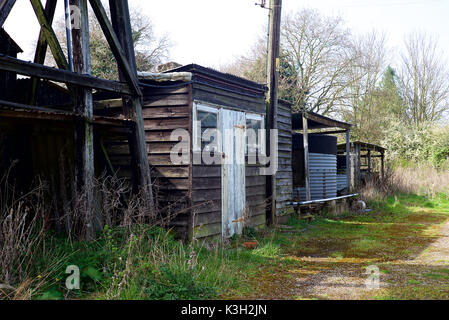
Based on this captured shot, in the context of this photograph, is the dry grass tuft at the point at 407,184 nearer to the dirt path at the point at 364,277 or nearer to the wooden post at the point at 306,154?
the wooden post at the point at 306,154

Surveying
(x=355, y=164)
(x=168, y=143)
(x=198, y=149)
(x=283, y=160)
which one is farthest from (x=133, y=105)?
(x=355, y=164)

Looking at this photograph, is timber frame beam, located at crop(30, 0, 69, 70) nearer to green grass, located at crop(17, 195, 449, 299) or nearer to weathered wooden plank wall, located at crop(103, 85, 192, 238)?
weathered wooden plank wall, located at crop(103, 85, 192, 238)

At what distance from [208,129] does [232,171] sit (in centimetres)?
126

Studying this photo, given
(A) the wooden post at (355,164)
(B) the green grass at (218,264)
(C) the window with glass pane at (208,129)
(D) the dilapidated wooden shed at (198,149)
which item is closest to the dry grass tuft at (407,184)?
(A) the wooden post at (355,164)

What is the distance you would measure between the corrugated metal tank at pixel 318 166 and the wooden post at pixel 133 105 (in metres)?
7.12

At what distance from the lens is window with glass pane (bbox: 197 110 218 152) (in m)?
7.73

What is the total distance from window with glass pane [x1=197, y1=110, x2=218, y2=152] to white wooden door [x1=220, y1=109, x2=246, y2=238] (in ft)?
0.89

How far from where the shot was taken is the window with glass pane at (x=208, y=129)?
25.4ft

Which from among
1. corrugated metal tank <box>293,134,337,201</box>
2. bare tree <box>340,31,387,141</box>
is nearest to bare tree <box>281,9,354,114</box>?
bare tree <box>340,31,387,141</box>

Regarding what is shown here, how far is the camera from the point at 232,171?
28.3 ft

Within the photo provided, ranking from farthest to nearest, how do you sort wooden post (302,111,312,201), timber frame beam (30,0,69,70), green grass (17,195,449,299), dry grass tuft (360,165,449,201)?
dry grass tuft (360,165,449,201)
wooden post (302,111,312,201)
timber frame beam (30,0,69,70)
green grass (17,195,449,299)

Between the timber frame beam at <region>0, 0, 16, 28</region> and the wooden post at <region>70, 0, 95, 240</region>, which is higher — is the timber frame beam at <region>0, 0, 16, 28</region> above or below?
above

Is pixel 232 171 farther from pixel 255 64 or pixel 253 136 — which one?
pixel 255 64

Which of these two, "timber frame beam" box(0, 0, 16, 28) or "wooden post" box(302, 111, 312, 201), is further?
"wooden post" box(302, 111, 312, 201)
